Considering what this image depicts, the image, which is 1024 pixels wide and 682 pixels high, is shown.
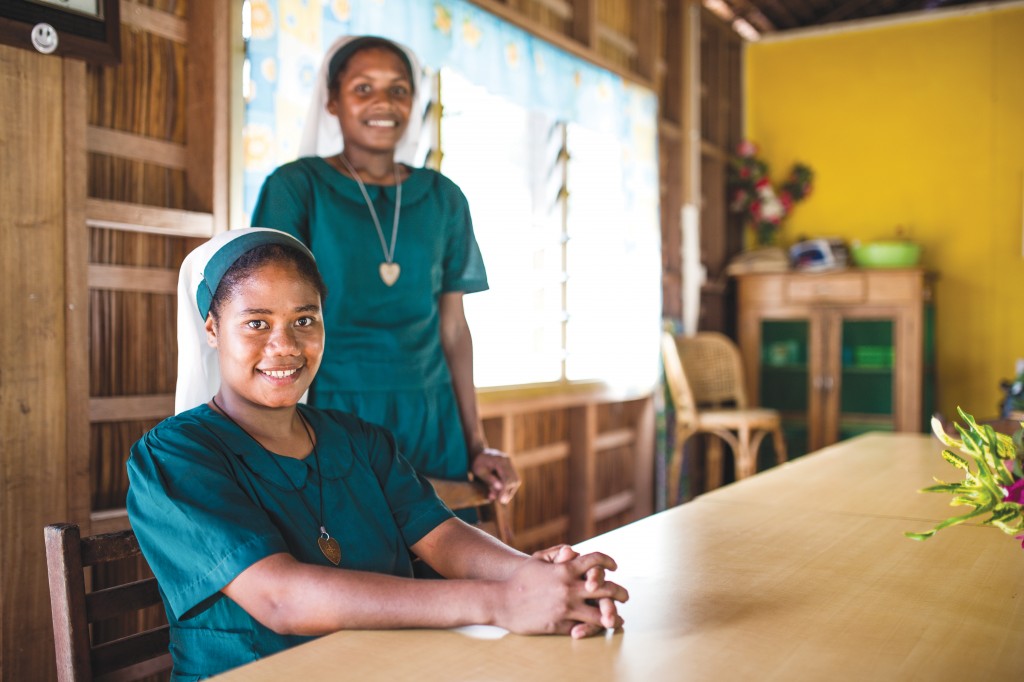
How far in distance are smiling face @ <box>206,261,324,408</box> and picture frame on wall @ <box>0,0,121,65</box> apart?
0.97 metres

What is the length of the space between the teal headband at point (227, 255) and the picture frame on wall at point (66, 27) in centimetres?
93

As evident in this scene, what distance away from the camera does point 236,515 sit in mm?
1166

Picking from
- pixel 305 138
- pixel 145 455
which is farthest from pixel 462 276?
pixel 145 455

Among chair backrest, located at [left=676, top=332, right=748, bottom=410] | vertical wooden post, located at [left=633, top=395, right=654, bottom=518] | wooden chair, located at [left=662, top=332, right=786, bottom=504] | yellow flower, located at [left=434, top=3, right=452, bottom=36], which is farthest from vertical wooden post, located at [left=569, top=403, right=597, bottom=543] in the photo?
yellow flower, located at [left=434, top=3, right=452, bottom=36]

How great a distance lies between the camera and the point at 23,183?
1948 mm

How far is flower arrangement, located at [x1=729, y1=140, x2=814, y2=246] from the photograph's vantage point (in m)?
5.96

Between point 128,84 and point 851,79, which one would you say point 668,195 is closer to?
point 851,79

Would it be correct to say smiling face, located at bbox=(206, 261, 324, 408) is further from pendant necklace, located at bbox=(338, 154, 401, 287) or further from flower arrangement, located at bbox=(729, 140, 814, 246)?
flower arrangement, located at bbox=(729, 140, 814, 246)

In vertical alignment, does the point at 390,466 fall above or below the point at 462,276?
below

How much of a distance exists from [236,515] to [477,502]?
79 centimetres

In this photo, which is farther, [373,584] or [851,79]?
[851,79]

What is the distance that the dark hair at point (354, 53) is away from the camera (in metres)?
2.09

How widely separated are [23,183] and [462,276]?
96 centimetres

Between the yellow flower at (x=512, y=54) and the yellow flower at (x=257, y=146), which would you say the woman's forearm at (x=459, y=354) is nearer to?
the yellow flower at (x=257, y=146)
